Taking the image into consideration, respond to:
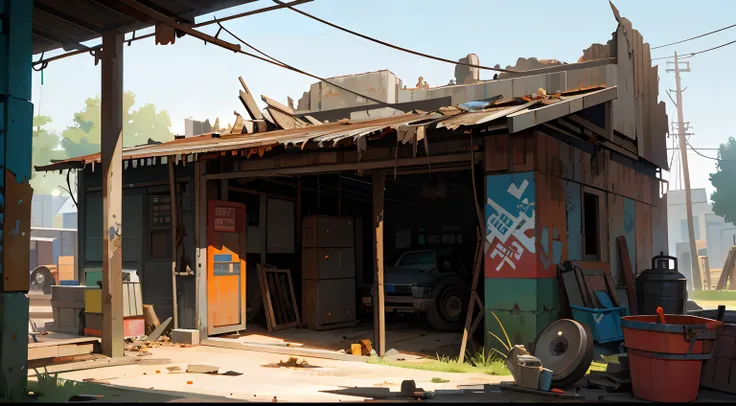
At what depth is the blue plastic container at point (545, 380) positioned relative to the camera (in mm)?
8031

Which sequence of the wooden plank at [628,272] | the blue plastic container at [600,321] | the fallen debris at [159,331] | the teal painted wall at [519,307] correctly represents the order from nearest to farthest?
the teal painted wall at [519,307]
the blue plastic container at [600,321]
the fallen debris at [159,331]
the wooden plank at [628,272]

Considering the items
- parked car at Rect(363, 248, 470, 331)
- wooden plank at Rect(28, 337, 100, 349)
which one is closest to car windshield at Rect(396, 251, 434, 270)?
parked car at Rect(363, 248, 470, 331)

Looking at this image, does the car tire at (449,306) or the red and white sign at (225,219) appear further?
the car tire at (449,306)

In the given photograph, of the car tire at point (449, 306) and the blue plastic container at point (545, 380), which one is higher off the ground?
the car tire at point (449, 306)

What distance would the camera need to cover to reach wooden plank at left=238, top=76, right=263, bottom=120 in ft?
52.3

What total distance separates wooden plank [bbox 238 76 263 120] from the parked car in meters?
4.73

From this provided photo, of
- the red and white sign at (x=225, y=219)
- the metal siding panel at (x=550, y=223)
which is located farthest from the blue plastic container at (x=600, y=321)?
the red and white sign at (x=225, y=219)

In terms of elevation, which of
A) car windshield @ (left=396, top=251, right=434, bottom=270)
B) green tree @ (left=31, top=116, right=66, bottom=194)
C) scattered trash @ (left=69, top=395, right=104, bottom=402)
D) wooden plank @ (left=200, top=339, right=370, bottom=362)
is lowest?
wooden plank @ (left=200, top=339, right=370, bottom=362)

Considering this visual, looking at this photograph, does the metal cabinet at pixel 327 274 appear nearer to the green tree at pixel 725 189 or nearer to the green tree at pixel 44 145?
the green tree at pixel 725 189

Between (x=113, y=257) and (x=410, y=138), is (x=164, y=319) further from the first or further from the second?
(x=410, y=138)

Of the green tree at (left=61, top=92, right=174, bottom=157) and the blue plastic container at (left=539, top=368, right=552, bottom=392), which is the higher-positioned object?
the green tree at (left=61, top=92, right=174, bottom=157)

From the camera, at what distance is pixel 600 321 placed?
36.0ft

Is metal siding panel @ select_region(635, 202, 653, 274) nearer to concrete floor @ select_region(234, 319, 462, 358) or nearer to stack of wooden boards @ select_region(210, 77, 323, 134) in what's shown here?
concrete floor @ select_region(234, 319, 462, 358)

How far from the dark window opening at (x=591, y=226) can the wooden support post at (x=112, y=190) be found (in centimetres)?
864
